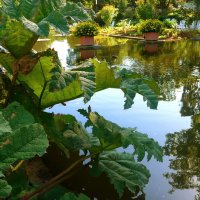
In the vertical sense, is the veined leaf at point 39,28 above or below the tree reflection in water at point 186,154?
above

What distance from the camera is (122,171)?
242 cm

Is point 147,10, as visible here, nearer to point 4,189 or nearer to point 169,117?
point 169,117

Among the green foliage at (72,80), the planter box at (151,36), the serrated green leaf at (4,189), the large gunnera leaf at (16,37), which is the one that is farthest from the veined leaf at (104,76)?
the planter box at (151,36)

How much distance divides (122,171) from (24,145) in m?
1.48

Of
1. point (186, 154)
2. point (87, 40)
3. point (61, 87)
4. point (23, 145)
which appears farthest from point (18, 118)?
point (87, 40)

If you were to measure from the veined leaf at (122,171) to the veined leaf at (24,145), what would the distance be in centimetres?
135

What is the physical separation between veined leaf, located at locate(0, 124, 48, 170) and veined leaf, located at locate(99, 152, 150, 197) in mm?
1355

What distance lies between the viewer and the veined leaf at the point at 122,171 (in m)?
2.34

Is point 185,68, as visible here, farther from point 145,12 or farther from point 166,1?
point 166,1

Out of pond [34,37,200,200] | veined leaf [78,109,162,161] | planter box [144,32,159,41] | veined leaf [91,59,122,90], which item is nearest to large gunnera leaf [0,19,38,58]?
veined leaf [91,59,122,90]

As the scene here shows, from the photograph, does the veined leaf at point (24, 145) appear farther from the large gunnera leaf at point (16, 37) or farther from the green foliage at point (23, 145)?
the large gunnera leaf at point (16, 37)

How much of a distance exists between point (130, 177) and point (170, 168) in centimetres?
142

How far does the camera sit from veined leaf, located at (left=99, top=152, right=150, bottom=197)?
2338 mm

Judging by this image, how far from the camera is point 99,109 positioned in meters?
5.87
